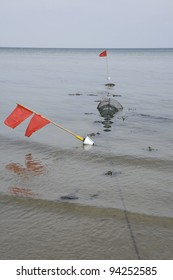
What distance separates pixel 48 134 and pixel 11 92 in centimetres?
2276

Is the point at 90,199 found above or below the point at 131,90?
below

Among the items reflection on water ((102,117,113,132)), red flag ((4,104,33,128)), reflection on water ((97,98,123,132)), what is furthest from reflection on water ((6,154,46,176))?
reflection on water ((97,98,123,132))

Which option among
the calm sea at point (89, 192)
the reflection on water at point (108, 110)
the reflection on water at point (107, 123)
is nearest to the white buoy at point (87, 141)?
the calm sea at point (89, 192)

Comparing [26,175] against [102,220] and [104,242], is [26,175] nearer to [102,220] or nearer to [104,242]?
[102,220]

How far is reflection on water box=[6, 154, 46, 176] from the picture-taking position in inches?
596

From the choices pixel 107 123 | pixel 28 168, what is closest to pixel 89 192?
pixel 28 168

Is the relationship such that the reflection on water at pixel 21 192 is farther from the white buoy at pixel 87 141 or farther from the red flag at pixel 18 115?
the white buoy at pixel 87 141

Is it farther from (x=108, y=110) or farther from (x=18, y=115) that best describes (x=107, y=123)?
(x=18, y=115)

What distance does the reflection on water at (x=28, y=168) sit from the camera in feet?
49.7

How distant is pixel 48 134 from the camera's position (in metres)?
21.6

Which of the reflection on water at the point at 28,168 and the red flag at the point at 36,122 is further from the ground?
the red flag at the point at 36,122

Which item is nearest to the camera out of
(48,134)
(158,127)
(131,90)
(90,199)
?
(90,199)

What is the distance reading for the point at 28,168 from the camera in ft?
51.3
